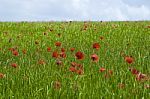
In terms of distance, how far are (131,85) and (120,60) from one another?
7.78ft

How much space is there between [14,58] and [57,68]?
1.97 m

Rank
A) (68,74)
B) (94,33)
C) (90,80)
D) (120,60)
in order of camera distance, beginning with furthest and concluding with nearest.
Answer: (94,33) → (120,60) → (68,74) → (90,80)

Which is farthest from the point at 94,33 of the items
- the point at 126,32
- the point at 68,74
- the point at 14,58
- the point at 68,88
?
the point at 68,88

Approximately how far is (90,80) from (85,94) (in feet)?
3.34

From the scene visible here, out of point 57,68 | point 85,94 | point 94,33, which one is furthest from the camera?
point 94,33

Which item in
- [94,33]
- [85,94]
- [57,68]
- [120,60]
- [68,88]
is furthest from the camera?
[94,33]

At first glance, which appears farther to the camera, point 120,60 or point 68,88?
point 120,60

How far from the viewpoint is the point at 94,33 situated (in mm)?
16203

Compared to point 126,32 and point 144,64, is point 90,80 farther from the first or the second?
point 126,32

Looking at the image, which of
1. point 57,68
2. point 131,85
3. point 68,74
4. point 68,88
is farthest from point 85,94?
point 57,68

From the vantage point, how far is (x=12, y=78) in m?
6.58

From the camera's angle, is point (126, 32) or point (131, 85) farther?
point (126, 32)

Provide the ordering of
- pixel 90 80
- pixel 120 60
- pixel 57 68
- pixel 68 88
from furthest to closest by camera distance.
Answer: pixel 120 60 < pixel 57 68 < pixel 90 80 < pixel 68 88

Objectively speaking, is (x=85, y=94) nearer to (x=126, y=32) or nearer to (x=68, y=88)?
(x=68, y=88)
